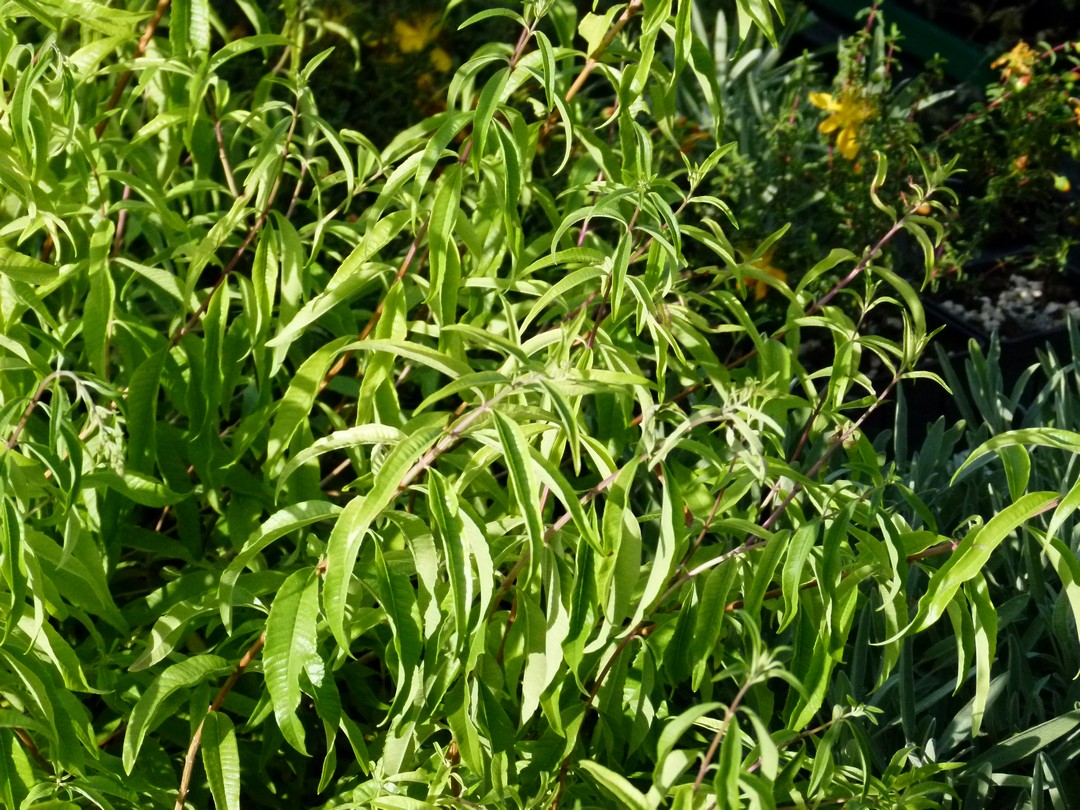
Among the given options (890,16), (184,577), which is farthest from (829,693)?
(890,16)

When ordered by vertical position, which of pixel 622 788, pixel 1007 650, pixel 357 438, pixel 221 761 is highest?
pixel 357 438

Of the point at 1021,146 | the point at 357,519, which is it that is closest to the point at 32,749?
the point at 357,519

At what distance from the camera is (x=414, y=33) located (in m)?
2.48

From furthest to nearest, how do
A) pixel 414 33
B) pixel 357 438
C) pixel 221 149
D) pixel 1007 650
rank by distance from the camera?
pixel 414 33 < pixel 1007 650 < pixel 221 149 < pixel 357 438

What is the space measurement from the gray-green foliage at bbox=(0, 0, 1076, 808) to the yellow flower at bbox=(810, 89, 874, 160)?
1108 millimetres

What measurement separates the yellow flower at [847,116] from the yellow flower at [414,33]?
83 cm

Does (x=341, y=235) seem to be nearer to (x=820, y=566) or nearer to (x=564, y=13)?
(x=564, y=13)

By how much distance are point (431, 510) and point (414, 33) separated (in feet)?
6.41

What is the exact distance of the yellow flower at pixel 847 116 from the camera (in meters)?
2.22

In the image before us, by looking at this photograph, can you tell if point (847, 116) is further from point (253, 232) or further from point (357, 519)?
point (357, 519)

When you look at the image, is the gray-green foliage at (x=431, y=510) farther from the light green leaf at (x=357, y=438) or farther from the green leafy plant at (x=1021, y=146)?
the green leafy plant at (x=1021, y=146)

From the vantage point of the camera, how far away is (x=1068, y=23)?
11.9 ft

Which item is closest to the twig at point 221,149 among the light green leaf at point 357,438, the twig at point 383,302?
the twig at point 383,302

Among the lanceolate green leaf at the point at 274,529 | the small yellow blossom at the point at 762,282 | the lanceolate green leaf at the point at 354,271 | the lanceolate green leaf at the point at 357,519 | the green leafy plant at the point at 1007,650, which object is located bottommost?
the green leafy plant at the point at 1007,650
